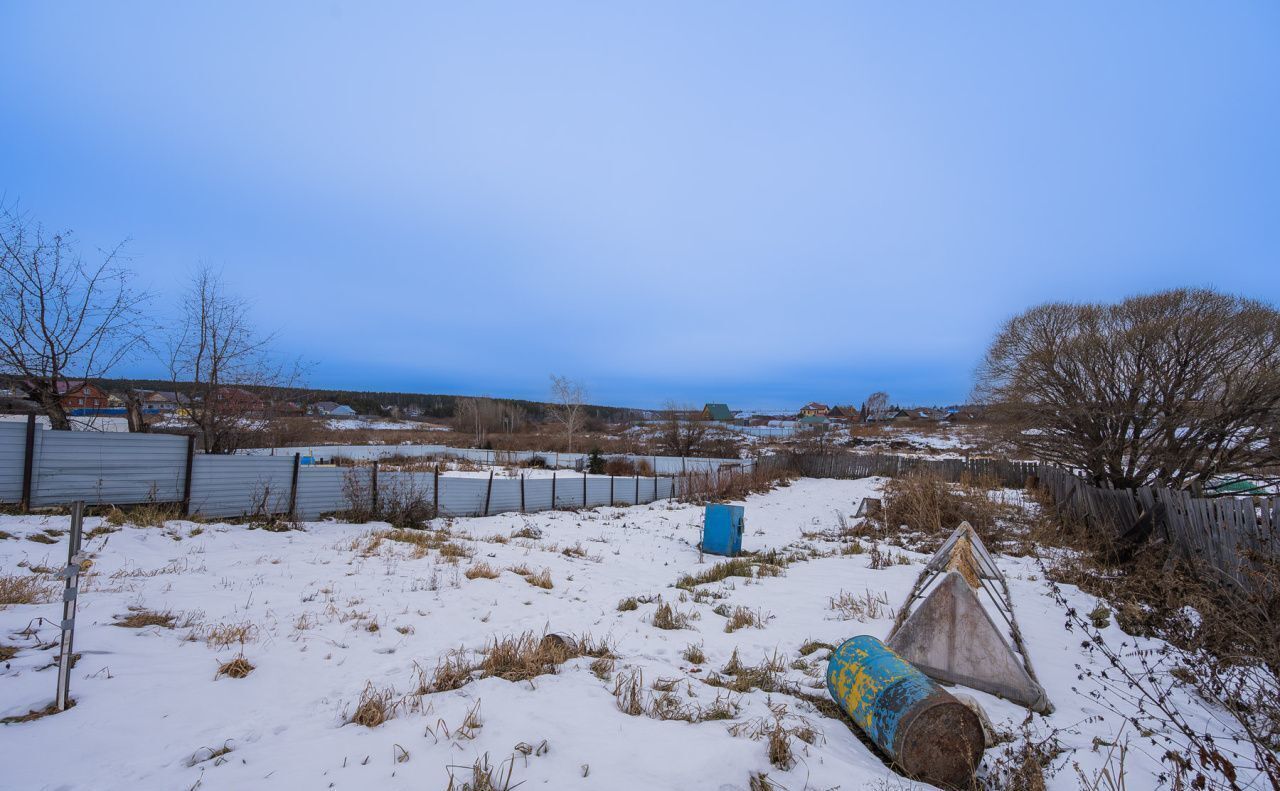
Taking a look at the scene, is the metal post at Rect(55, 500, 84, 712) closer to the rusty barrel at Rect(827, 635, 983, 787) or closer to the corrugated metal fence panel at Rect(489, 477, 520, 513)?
the rusty barrel at Rect(827, 635, 983, 787)

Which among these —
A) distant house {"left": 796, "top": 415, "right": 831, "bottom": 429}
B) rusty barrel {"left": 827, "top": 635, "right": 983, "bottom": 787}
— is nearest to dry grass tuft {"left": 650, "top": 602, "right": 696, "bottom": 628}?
rusty barrel {"left": 827, "top": 635, "right": 983, "bottom": 787}

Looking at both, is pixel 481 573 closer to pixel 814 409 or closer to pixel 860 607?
pixel 860 607

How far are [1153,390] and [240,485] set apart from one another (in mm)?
19894

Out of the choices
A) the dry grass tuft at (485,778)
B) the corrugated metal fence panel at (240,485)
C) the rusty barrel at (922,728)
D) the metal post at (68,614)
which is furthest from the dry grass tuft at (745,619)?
the corrugated metal fence panel at (240,485)

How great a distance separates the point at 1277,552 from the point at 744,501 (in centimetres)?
1438

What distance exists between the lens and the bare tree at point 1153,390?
1055 centimetres

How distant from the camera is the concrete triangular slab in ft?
13.9

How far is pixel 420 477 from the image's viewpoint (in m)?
13.9

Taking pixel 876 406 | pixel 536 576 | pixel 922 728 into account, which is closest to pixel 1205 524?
pixel 922 728

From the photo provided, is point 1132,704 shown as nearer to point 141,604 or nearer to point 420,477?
point 141,604

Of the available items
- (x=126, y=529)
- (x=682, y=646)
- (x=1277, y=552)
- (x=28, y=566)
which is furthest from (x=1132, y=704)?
(x=126, y=529)

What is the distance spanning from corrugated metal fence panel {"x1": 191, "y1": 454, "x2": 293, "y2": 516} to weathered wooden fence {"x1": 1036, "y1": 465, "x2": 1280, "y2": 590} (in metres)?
14.5

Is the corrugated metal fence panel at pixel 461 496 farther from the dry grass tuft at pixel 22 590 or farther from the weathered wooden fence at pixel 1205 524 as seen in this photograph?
the weathered wooden fence at pixel 1205 524

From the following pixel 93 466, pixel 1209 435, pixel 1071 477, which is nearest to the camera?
pixel 93 466
